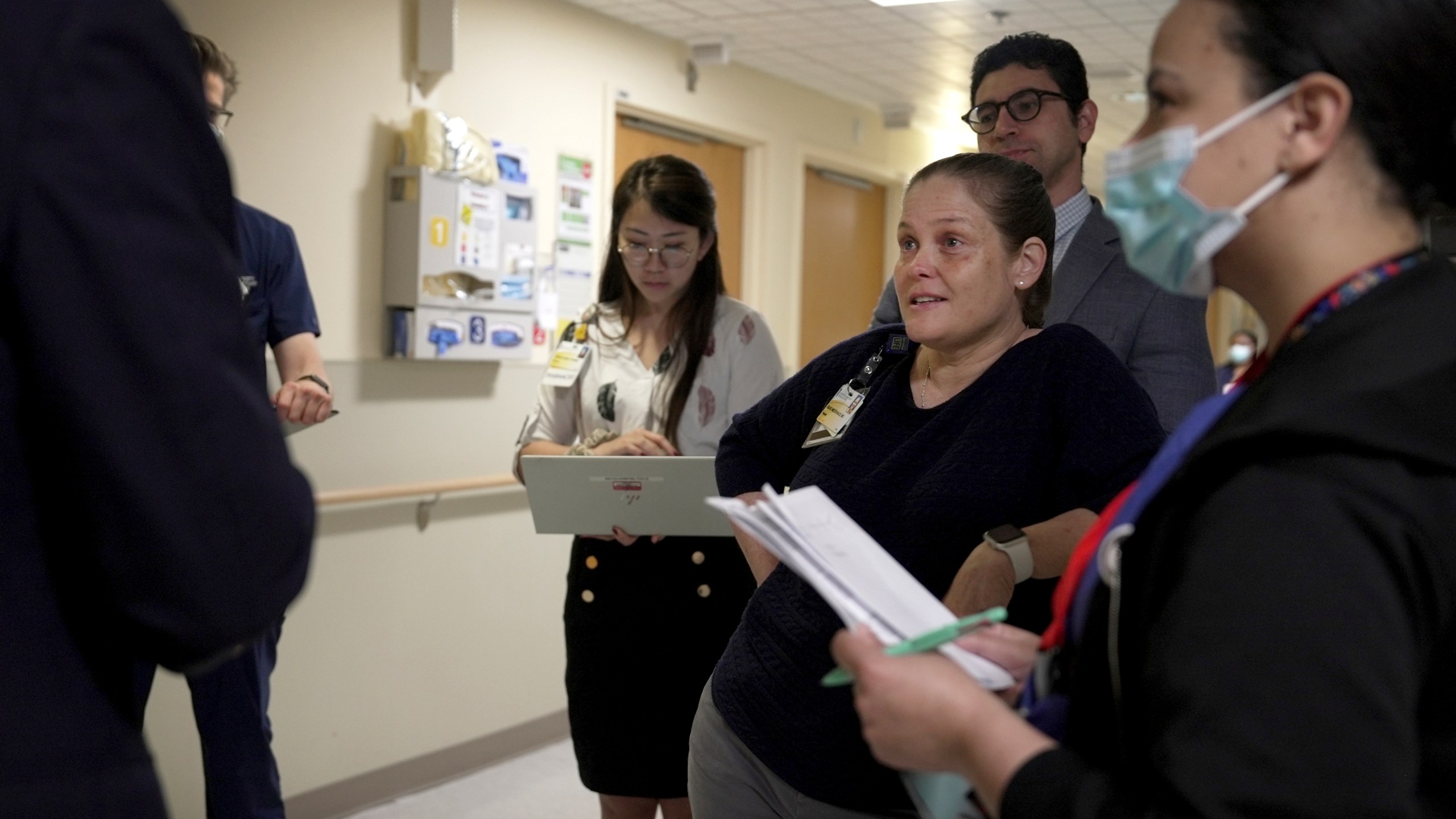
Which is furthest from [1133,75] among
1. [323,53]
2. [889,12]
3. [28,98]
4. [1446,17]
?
[28,98]

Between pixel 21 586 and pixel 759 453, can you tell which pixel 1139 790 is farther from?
pixel 759 453

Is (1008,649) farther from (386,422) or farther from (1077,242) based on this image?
(386,422)

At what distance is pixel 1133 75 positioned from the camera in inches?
220

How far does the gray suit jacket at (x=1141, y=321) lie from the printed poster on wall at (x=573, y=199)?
9.26 feet

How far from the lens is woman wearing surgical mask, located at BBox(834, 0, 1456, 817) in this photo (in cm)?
74

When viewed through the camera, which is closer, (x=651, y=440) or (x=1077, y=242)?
(x=1077, y=242)

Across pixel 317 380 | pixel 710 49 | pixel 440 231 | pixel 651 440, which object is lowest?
pixel 651 440

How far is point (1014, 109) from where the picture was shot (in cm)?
228

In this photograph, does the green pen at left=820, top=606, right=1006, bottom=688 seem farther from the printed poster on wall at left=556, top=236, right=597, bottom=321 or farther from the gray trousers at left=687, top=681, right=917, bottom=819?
the printed poster on wall at left=556, top=236, right=597, bottom=321

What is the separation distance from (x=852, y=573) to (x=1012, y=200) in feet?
2.71

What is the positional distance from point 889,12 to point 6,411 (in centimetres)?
440

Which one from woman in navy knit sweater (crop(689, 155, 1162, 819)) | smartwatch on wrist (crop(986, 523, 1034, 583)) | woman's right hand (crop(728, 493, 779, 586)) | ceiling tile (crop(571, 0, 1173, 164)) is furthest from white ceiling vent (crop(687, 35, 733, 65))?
smartwatch on wrist (crop(986, 523, 1034, 583))

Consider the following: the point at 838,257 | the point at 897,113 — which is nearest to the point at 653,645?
the point at 838,257

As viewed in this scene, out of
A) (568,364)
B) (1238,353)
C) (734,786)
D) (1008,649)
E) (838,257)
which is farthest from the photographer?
(1238,353)
